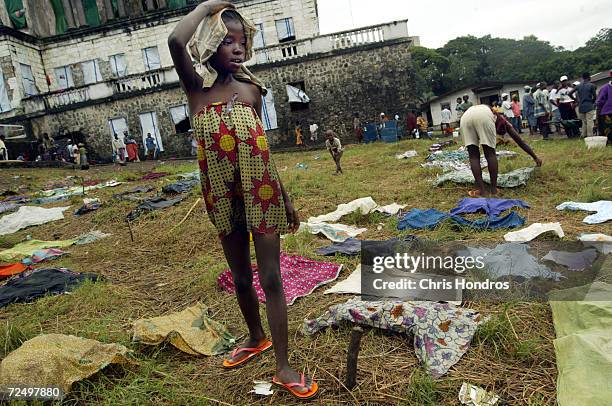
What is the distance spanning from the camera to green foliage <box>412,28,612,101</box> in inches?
1217

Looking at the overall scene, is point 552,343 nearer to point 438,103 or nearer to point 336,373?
point 336,373

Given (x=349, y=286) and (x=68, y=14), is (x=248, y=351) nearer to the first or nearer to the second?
(x=349, y=286)

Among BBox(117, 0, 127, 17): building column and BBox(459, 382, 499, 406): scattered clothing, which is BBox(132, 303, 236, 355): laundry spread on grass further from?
BBox(117, 0, 127, 17): building column

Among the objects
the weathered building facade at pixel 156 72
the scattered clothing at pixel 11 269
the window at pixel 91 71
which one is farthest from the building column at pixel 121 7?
the scattered clothing at pixel 11 269

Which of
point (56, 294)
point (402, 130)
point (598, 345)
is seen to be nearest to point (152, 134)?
point (402, 130)

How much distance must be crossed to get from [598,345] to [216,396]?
160cm

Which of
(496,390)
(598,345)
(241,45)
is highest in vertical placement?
(241,45)

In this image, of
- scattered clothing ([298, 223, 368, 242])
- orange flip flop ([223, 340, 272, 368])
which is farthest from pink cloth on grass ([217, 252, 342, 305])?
scattered clothing ([298, 223, 368, 242])

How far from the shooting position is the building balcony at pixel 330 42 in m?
16.5

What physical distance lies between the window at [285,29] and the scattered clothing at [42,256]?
16003 mm

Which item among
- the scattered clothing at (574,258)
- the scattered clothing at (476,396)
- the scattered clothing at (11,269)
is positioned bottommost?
the scattered clothing at (476,396)

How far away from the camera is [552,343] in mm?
1837

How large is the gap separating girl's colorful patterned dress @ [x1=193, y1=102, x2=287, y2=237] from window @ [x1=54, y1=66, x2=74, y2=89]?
21621 millimetres

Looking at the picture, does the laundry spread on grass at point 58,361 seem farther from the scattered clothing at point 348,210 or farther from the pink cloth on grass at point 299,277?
the scattered clothing at point 348,210
